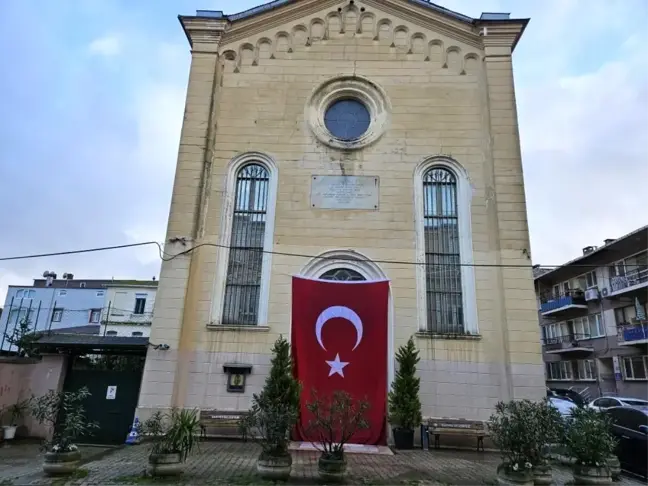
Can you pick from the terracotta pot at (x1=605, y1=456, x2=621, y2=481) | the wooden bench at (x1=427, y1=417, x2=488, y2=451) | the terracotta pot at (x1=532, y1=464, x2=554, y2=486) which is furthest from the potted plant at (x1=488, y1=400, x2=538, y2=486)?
the wooden bench at (x1=427, y1=417, x2=488, y2=451)

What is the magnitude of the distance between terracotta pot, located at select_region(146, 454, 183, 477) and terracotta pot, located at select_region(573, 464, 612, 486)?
6704 mm

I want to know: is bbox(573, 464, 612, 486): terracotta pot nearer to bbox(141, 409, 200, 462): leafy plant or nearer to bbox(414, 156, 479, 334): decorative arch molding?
bbox(414, 156, 479, 334): decorative arch molding

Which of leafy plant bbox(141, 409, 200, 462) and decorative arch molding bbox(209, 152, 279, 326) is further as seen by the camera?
decorative arch molding bbox(209, 152, 279, 326)

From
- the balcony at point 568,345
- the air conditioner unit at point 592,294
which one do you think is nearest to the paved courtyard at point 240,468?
the air conditioner unit at point 592,294

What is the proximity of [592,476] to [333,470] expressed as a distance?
14.1ft

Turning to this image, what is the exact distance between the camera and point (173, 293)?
39.5ft

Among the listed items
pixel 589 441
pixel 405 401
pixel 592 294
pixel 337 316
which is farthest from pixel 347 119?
pixel 592 294

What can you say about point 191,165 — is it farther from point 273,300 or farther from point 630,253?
point 630,253

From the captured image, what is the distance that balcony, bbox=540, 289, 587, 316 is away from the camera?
28.2 m

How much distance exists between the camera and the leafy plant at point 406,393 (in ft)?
35.0

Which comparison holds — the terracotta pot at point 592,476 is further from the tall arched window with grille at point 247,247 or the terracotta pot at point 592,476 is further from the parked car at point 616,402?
the parked car at point 616,402

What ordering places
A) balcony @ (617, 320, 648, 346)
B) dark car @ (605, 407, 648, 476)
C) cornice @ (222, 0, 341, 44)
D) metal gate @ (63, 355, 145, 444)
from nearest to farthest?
dark car @ (605, 407, 648, 476) < metal gate @ (63, 355, 145, 444) < cornice @ (222, 0, 341, 44) < balcony @ (617, 320, 648, 346)

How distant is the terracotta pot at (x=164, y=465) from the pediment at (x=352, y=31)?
1204 cm

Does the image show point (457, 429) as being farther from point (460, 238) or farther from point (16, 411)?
point (16, 411)
